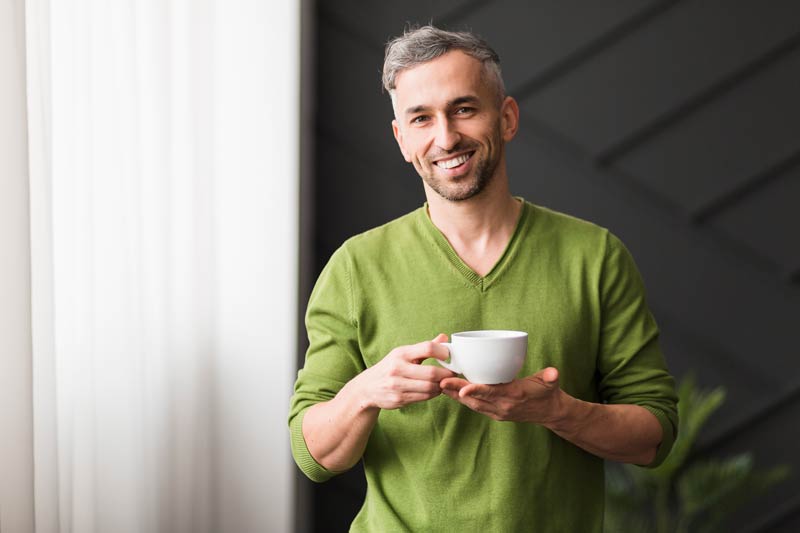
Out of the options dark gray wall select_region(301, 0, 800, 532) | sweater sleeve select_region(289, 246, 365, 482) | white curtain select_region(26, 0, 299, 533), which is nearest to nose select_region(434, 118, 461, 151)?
sweater sleeve select_region(289, 246, 365, 482)

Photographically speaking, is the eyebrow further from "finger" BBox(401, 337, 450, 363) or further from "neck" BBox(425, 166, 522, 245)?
"finger" BBox(401, 337, 450, 363)

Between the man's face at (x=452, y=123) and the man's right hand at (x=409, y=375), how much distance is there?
0.96ft

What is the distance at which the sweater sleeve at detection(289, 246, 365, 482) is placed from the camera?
133 centimetres

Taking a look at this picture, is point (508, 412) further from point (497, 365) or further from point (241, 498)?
point (241, 498)

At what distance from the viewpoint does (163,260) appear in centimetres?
212

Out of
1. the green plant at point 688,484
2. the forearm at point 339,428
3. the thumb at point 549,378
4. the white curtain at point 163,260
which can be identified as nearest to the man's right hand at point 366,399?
the forearm at point 339,428

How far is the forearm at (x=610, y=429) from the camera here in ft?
3.96

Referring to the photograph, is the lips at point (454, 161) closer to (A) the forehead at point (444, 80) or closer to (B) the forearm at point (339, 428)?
(A) the forehead at point (444, 80)

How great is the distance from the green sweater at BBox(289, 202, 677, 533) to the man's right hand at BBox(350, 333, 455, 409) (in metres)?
0.18

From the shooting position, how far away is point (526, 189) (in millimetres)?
2877

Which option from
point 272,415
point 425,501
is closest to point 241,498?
point 272,415

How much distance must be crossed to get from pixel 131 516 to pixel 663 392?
4.00ft

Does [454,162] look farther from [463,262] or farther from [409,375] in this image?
[409,375]

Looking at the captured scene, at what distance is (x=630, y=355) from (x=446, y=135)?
0.43 m
